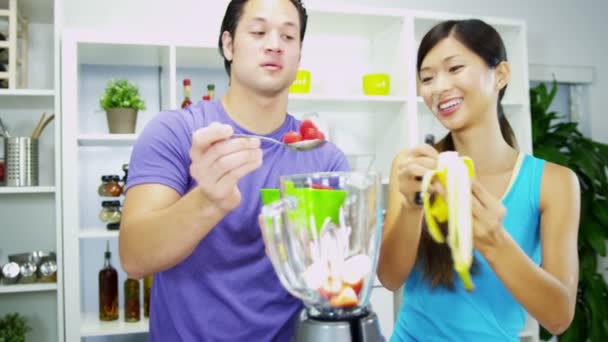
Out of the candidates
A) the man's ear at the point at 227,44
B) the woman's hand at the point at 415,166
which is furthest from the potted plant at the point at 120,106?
the woman's hand at the point at 415,166

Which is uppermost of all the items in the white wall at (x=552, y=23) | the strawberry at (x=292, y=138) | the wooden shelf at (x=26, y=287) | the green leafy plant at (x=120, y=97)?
the white wall at (x=552, y=23)

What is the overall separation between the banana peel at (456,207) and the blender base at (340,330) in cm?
12

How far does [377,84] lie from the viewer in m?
2.41

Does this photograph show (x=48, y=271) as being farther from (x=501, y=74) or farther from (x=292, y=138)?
(x=501, y=74)

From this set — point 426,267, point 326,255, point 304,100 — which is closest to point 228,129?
point 326,255

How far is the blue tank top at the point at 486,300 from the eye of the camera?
0.95 meters

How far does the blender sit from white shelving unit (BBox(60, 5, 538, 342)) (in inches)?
61.6

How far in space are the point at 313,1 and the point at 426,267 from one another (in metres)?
1.89

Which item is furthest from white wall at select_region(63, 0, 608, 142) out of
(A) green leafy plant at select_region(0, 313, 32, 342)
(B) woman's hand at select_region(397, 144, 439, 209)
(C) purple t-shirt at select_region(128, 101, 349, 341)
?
(B) woman's hand at select_region(397, 144, 439, 209)

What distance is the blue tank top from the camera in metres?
0.95

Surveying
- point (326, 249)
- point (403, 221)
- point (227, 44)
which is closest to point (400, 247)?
point (403, 221)

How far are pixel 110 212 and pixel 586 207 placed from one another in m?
2.26

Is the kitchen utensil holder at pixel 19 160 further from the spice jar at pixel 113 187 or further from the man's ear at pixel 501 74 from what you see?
the man's ear at pixel 501 74

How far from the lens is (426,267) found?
1.00 metres
